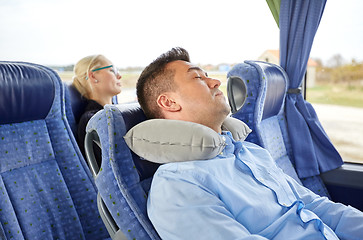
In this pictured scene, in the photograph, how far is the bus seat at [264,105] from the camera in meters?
2.08

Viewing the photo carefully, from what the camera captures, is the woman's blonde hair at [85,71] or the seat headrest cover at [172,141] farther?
the woman's blonde hair at [85,71]

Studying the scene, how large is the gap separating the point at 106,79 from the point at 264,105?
149 centimetres

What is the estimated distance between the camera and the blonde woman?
2.95 m

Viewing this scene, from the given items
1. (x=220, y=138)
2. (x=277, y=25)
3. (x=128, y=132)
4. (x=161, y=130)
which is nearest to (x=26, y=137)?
(x=128, y=132)

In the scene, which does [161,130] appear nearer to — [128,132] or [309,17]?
[128,132]

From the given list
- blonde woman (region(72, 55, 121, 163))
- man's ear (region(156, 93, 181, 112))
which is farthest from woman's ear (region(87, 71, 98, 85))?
man's ear (region(156, 93, 181, 112))

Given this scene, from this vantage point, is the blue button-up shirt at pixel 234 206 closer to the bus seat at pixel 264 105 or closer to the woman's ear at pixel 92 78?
the bus seat at pixel 264 105

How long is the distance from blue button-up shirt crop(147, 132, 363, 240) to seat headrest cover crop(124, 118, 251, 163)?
44mm

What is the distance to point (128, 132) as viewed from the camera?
119 centimetres

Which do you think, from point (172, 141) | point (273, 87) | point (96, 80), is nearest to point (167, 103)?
point (172, 141)

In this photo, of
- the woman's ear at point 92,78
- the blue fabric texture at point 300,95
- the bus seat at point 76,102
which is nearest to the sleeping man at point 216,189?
the blue fabric texture at point 300,95

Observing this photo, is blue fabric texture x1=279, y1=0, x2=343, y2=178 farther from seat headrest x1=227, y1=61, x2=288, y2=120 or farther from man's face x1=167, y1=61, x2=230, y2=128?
man's face x1=167, y1=61, x2=230, y2=128

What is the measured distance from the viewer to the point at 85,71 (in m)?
3.02

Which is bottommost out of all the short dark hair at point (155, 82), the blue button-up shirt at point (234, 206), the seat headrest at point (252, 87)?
the blue button-up shirt at point (234, 206)
